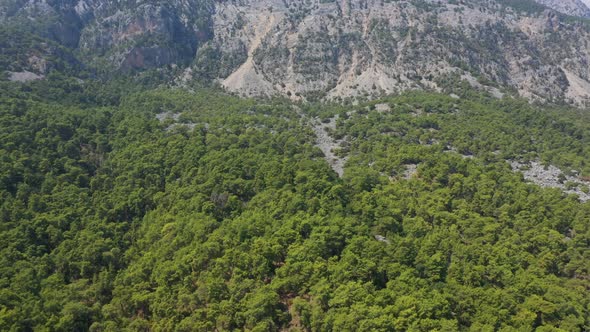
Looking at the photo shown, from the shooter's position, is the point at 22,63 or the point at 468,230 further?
the point at 22,63

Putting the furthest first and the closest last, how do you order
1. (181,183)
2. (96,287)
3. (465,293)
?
(181,183)
(96,287)
(465,293)

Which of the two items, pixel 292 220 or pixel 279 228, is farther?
pixel 292 220

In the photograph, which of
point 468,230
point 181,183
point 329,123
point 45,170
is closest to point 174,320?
point 181,183

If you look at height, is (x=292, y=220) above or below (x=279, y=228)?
above

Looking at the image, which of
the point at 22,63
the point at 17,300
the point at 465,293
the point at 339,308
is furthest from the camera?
the point at 22,63

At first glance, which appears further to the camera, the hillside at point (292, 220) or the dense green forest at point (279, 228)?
the hillside at point (292, 220)

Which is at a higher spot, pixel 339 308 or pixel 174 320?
pixel 339 308

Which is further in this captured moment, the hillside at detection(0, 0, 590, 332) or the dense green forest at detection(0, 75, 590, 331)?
the hillside at detection(0, 0, 590, 332)

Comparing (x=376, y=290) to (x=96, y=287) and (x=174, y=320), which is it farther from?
(x=96, y=287)
